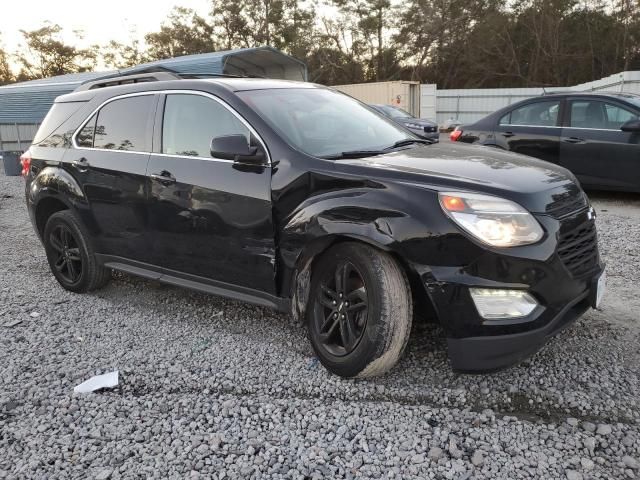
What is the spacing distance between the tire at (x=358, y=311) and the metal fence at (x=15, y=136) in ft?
65.7

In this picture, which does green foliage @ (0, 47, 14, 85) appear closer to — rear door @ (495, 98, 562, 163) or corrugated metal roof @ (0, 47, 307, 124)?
corrugated metal roof @ (0, 47, 307, 124)

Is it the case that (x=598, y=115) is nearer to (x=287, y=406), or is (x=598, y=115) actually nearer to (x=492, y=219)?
(x=492, y=219)

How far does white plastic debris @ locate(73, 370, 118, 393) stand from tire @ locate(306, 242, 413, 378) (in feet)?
4.00

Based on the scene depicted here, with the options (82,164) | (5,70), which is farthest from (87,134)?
(5,70)

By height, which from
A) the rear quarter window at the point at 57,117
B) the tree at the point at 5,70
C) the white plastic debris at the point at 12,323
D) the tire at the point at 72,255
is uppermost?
the tree at the point at 5,70

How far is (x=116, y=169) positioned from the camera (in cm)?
420

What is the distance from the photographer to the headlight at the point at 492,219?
268cm

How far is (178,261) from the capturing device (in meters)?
3.90

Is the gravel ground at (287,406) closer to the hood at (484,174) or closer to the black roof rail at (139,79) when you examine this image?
→ the hood at (484,174)

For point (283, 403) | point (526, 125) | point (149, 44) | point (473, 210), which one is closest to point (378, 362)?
point (283, 403)

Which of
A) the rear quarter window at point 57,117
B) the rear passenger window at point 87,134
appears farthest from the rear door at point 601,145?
the rear quarter window at point 57,117

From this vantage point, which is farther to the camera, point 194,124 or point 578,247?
point 194,124

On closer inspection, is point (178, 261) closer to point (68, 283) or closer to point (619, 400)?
point (68, 283)

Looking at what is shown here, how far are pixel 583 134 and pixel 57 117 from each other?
6618 mm
